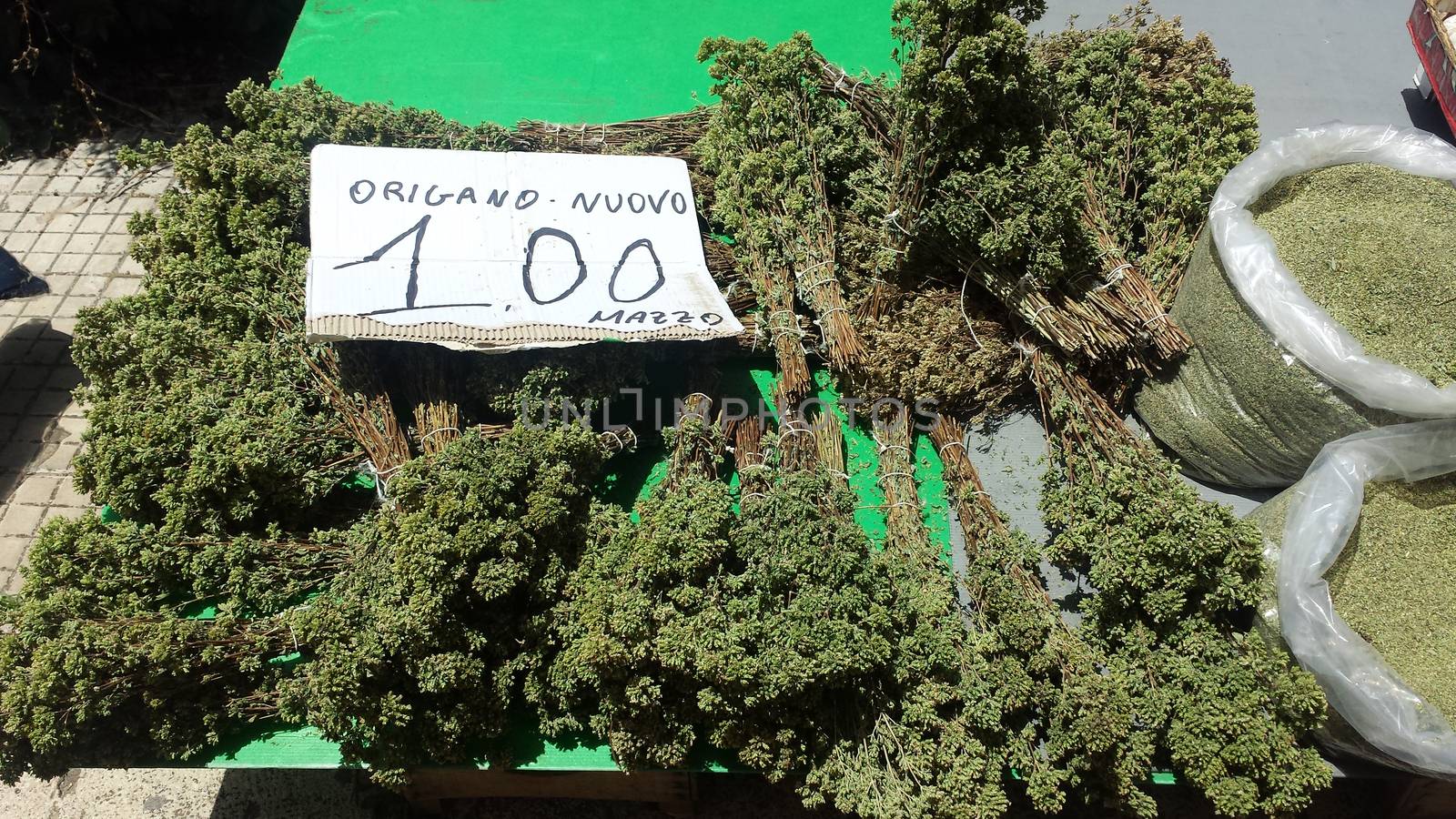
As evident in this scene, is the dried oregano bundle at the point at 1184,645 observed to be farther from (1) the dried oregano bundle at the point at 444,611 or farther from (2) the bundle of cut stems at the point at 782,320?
(1) the dried oregano bundle at the point at 444,611

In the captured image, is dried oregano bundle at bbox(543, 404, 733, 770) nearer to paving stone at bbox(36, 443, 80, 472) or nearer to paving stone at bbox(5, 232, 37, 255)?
paving stone at bbox(36, 443, 80, 472)

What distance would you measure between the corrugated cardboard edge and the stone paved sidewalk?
7.12 feet

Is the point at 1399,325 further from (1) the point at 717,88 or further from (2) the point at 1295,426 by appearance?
(1) the point at 717,88

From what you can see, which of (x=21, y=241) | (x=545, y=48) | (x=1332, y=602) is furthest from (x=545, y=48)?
(x=1332, y=602)

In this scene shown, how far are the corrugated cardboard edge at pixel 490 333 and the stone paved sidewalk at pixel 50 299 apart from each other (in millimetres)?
2170

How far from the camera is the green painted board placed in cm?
→ 383

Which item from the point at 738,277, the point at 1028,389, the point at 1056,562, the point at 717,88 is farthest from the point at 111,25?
the point at 1056,562

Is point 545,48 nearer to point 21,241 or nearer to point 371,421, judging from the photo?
point 371,421

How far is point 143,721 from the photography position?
2418 millimetres

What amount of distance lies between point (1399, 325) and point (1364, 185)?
50 cm

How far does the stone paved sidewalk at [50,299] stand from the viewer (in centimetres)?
405

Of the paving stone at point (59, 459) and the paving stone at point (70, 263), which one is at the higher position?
the paving stone at point (70, 263)

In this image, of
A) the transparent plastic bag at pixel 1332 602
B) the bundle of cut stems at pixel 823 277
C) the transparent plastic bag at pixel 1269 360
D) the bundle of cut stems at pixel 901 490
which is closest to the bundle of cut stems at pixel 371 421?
the bundle of cut stems at pixel 823 277

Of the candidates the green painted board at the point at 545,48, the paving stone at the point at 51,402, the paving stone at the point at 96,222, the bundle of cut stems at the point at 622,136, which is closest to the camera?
the bundle of cut stems at the point at 622,136
